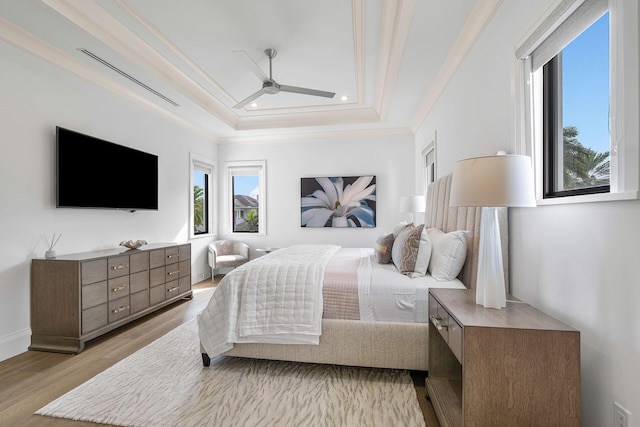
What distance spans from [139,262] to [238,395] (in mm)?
1994

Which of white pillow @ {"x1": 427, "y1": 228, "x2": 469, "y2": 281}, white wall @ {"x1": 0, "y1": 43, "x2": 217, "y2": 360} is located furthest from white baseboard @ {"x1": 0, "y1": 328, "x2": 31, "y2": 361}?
white pillow @ {"x1": 427, "y1": 228, "x2": 469, "y2": 281}

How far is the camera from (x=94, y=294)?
2604 millimetres

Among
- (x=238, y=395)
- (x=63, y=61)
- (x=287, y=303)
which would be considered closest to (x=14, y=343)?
(x=238, y=395)

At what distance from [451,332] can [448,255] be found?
Result: 0.83 meters

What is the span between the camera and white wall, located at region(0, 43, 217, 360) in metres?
2.35

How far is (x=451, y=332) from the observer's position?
1376mm

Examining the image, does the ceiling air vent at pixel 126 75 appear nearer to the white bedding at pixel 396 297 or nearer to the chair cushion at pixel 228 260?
the chair cushion at pixel 228 260

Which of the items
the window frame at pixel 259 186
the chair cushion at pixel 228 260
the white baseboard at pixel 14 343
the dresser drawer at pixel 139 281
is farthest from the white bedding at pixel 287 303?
the window frame at pixel 259 186

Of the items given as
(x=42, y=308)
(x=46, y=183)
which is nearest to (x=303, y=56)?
(x=46, y=183)

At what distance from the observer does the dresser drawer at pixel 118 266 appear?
2.79 metres

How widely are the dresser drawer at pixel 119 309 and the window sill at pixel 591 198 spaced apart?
349cm

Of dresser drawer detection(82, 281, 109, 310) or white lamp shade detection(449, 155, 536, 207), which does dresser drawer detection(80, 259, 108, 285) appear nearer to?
dresser drawer detection(82, 281, 109, 310)

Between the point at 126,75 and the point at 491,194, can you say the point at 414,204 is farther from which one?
the point at 126,75

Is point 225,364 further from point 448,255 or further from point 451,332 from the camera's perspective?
point 448,255
